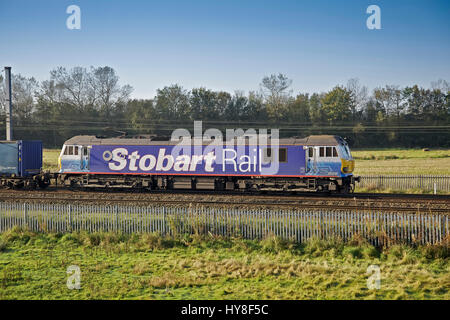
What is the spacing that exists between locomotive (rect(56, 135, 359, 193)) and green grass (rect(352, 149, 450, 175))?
2091cm

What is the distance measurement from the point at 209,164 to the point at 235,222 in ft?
31.7

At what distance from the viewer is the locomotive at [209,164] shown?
912 inches

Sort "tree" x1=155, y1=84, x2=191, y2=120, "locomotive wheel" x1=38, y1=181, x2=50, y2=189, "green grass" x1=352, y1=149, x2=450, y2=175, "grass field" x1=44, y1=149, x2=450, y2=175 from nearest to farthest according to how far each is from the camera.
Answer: "locomotive wheel" x1=38, y1=181, x2=50, y2=189
"grass field" x1=44, y1=149, x2=450, y2=175
"green grass" x1=352, y1=149, x2=450, y2=175
"tree" x1=155, y1=84, x2=191, y2=120

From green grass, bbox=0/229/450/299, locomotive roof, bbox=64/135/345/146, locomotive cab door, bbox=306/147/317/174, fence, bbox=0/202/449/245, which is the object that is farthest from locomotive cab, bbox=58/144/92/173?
locomotive cab door, bbox=306/147/317/174

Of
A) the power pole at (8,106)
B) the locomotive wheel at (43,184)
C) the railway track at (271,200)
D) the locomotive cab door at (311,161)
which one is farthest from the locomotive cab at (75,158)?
the locomotive cab door at (311,161)

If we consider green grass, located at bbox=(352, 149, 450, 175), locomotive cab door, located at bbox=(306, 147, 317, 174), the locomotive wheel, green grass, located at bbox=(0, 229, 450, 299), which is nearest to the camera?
green grass, located at bbox=(0, 229, 450, 299)

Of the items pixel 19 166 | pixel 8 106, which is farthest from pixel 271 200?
pixel 8 106

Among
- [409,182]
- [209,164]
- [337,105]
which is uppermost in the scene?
[337,105]

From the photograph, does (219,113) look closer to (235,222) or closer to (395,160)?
(395,160)

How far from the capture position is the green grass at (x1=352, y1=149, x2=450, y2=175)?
4334 centimetres

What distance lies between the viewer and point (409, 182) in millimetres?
27359

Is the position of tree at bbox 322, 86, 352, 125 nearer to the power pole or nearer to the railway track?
the railway track

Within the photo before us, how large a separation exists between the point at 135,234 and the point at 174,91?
5278 cm

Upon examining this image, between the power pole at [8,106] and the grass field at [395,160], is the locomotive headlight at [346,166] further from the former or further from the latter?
the power pole at [8,106]
